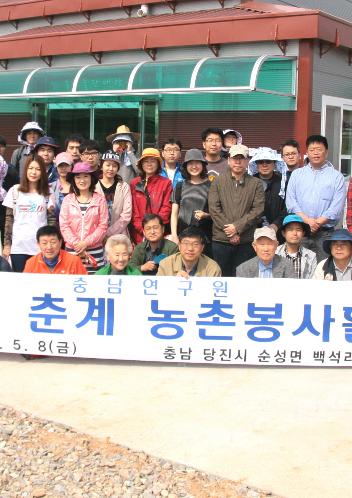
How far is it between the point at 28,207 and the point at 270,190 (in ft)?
7.41

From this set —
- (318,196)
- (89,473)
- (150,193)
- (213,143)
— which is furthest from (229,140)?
(89,473)

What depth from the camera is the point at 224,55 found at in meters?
11.8

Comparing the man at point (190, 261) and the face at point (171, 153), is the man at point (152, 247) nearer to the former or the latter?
the man at point (190, 261)

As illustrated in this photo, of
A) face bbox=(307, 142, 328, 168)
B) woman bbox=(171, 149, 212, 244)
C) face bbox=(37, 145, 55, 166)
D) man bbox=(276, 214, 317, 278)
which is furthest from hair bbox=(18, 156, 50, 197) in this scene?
face bbox=(307, 142, 328, 168)

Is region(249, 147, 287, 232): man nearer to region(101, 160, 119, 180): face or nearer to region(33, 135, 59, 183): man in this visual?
region(101, 160, 119, 180): face

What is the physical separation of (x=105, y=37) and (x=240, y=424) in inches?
395

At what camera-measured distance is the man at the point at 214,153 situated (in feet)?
21.9

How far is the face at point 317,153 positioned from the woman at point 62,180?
7.46 ft

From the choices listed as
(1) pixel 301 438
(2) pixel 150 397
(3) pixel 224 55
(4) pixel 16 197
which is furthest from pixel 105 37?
(1) pixel 301 438

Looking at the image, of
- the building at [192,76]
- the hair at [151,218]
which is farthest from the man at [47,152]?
the building at [192,76]

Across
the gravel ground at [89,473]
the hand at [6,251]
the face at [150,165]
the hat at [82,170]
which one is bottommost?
the gravel ground at [89,473]

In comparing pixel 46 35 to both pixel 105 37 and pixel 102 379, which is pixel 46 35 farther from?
pixel 102 379

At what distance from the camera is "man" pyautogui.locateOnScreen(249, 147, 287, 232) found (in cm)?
658

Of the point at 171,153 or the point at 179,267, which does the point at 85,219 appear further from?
the point at 171,153
